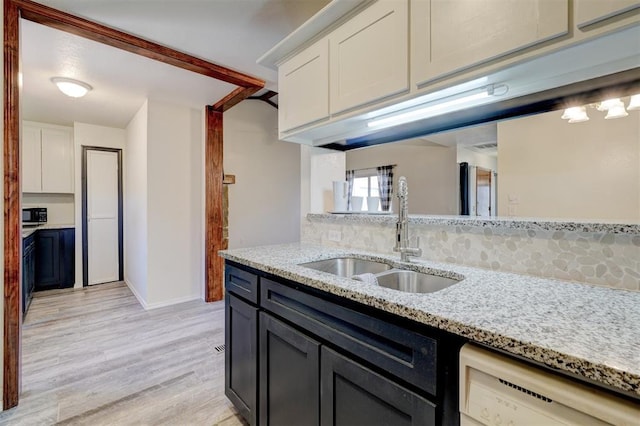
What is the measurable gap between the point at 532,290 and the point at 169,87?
11.7ft

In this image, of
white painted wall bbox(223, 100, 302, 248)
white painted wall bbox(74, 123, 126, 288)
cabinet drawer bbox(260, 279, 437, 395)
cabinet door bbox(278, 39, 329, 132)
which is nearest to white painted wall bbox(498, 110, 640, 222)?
cabinet door bbox(278, 39, 329, 132)

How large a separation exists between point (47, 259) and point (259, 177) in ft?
10.4

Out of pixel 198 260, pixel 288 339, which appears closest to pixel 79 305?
pixel 198 260

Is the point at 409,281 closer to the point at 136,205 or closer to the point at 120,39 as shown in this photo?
the point at 120,39

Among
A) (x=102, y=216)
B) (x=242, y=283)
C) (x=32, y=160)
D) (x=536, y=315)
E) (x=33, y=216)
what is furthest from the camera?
(x=102, y=216)

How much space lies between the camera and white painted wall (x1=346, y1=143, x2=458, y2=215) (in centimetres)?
250

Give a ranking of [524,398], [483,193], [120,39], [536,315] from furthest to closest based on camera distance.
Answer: [120,39] → [483,193] → [536,315] → [524,398]

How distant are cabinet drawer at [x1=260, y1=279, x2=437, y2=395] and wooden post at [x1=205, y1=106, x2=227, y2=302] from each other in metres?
2.75

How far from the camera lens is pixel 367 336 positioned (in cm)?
95

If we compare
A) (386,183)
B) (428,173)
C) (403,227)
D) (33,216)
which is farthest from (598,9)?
(33,216)

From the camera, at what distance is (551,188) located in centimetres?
184

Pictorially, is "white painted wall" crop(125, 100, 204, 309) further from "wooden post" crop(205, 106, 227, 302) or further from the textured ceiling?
the textured ceiling

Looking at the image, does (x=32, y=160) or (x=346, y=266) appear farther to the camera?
(x=32, y=160)

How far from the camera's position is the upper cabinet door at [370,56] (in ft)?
4.18
